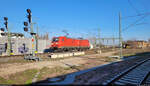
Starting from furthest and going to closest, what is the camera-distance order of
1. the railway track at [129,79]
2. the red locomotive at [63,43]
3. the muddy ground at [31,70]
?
the red locomotive at [63,43] < the muddy ground at [31,70] < the railway track at [129,79]

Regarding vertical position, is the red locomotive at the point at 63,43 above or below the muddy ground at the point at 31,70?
above

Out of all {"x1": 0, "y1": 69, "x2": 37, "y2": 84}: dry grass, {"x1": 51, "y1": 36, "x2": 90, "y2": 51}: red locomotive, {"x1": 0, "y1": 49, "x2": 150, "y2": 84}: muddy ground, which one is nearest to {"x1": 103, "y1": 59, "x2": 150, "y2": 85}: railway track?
{"x1": 0, "y1": 49, "x2": 150, "y2": 84}: muddy ground

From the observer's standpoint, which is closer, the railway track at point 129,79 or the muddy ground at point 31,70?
the railway track at point 129,79

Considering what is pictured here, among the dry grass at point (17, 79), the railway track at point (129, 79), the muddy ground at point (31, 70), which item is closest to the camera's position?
the railway track at point (129, 79)

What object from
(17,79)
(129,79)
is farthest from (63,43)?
(129,79)

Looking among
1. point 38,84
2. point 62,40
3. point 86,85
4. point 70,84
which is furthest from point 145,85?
point 62,40

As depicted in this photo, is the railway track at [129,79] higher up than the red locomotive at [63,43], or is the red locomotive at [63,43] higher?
the red locomotive at [63,43]

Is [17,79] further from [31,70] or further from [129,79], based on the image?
[129,79]

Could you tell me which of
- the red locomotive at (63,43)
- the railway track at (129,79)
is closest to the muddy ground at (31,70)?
the railway track at (129,79)

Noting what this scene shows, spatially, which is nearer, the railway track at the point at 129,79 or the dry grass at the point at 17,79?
the railway track at the point at 129,79

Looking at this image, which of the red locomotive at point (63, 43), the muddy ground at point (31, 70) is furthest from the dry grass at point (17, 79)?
the red locomotive at point (63, 43)

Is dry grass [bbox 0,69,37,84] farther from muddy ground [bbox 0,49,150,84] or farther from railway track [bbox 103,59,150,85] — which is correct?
railway track [bbox 103,59,150,85]

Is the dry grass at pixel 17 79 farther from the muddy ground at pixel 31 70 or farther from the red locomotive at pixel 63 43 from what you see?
the red locomotive at pixel 63 43

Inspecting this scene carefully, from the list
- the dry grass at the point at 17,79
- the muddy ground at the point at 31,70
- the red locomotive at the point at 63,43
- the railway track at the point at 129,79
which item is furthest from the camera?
the red locomotive at the point at 63,43
